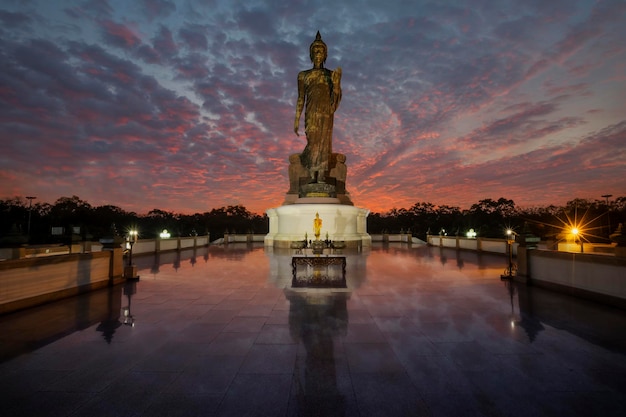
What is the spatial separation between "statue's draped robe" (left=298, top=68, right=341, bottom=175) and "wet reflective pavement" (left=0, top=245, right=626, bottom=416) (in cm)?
2143

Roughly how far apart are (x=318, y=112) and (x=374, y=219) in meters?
38.5

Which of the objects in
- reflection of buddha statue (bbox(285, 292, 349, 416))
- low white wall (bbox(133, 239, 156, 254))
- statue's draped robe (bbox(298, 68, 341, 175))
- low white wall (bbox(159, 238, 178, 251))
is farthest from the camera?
statue's draped robe (bbox(298, 68, 341, 175))

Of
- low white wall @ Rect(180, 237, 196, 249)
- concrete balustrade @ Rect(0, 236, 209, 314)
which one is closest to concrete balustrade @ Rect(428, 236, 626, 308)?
concrete balustrade @ Rect(0, 236, 209, 314)

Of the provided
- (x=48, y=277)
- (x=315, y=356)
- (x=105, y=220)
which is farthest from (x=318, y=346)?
(x=105, y=220)

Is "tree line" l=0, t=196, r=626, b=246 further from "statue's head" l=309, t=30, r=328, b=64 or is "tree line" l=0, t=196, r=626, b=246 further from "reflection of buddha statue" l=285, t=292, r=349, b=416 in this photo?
"reflection of buddha statue" l=285, t=292, r=349, b=416

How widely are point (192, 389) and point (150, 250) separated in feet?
67.2

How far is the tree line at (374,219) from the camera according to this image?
37812 mm

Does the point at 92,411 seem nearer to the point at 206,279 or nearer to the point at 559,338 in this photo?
the point at 559,338

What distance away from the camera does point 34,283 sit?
7.55m

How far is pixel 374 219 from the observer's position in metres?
62.9

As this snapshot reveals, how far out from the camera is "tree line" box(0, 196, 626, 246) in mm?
37812

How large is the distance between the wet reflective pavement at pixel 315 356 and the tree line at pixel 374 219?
26934 millimetres

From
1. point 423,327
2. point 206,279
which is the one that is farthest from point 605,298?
point 206,279

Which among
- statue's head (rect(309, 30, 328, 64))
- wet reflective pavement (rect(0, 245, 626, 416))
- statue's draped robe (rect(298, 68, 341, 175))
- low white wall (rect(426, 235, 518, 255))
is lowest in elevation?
wet reflective pavement (rect(0, 245, 626, 416))
